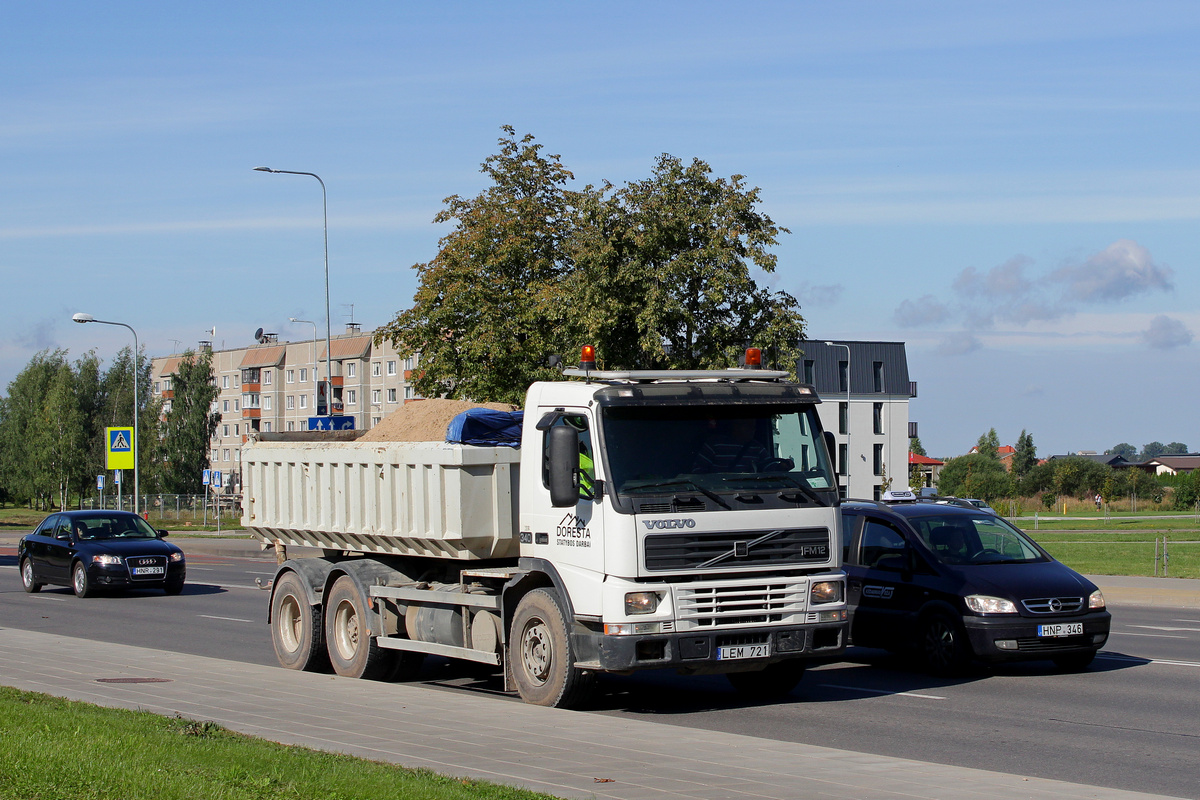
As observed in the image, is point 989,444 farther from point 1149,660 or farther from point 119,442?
point 1149,660

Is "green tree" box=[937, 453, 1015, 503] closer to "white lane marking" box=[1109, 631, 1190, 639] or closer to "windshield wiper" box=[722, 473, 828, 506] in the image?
"white lane marking" box=[1109, 631, 1190, 639]

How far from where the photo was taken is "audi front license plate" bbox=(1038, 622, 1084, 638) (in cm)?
1218

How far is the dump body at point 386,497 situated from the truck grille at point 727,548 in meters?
1.81

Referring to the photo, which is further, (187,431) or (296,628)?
(187,431)

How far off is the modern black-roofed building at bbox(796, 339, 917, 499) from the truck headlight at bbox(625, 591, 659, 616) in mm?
80150

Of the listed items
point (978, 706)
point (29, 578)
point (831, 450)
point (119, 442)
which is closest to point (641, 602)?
point (831, 450)

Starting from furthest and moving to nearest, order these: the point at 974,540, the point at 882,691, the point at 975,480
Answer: the point at 975,480 → the point at 974,540 → the point at 882,691

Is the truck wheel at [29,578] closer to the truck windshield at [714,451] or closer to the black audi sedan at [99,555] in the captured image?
the black audi sedan at [99,555]

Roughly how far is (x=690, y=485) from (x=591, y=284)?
19.1m

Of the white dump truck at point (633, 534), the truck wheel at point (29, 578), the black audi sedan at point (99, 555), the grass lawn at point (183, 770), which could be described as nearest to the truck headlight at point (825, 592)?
the white dump truck at point (633, 534)

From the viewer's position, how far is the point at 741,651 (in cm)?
1011

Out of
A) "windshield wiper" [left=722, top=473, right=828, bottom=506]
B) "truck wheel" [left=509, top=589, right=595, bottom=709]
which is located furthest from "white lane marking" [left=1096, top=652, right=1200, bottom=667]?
"truck wheel" [left=509, top=589, right=595, bottom=709]

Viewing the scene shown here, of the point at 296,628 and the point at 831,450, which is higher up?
the point at 831,450

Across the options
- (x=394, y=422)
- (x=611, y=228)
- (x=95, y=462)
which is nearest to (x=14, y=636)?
(x=394, y=422)
